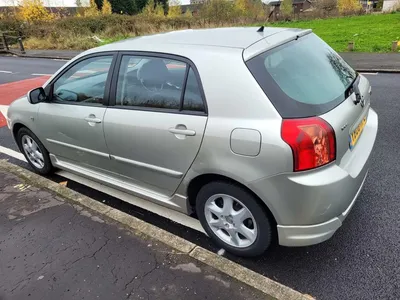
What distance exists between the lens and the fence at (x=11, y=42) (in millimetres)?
23156

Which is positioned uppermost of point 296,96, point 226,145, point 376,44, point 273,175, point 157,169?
point 296,96

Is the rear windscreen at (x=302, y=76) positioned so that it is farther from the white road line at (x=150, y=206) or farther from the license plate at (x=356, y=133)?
the white road line at (x=150, y=206)

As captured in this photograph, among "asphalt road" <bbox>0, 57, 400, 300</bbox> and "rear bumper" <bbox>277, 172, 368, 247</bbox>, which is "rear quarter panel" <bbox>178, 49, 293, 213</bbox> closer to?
"rear bumper" <bbox>277, 172, 368, 247</bbox>

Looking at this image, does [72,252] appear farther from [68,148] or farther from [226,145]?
[226,145]

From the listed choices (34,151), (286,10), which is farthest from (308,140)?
(286,10)

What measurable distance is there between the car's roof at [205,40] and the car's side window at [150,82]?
126 mm

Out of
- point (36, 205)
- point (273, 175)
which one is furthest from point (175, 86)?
point (36, 205)

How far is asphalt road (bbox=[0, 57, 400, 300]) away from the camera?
7.64 ft

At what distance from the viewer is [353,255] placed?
2615mm

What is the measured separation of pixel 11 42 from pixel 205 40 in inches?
1144

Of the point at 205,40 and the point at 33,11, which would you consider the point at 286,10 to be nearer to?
the point at 33,11

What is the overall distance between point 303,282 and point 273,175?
0.86 m

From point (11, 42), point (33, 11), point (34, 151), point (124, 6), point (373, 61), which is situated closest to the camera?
point (34, 151)

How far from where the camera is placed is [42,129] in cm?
388
